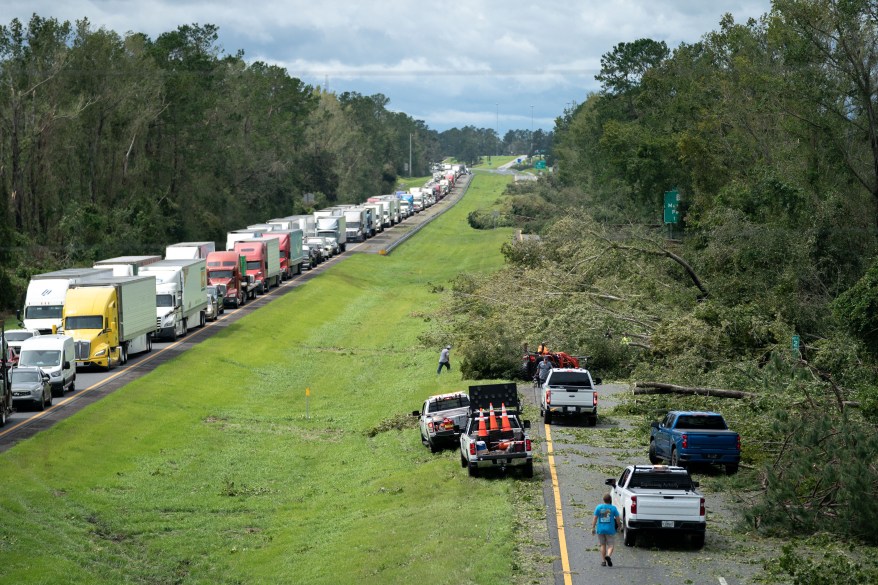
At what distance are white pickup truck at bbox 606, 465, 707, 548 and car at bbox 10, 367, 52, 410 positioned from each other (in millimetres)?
23509

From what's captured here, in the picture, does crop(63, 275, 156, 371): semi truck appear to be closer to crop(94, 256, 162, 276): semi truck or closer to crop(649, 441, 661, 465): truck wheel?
crop(94, 256, 162, 276): semi truck

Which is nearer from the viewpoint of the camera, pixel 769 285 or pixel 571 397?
pixel 571 397

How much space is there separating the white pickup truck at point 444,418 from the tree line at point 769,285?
590 centimetres

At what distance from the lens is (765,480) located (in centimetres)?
2428

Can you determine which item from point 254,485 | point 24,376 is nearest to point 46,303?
point 24,376

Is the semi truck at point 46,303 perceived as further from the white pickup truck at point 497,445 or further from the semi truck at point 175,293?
the white pickup truck at point 497,445

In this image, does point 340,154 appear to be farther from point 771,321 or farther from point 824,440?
point 824,440

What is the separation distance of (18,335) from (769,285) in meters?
28.3

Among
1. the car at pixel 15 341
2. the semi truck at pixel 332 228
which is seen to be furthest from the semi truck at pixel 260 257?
the car at pixel 15 341

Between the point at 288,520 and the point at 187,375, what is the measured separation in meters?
19.9

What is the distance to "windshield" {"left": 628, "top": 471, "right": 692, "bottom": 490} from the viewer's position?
72.7 ft

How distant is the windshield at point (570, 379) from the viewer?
34.1m

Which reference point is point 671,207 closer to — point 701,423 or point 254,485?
point 254,485

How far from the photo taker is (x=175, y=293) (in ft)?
186
